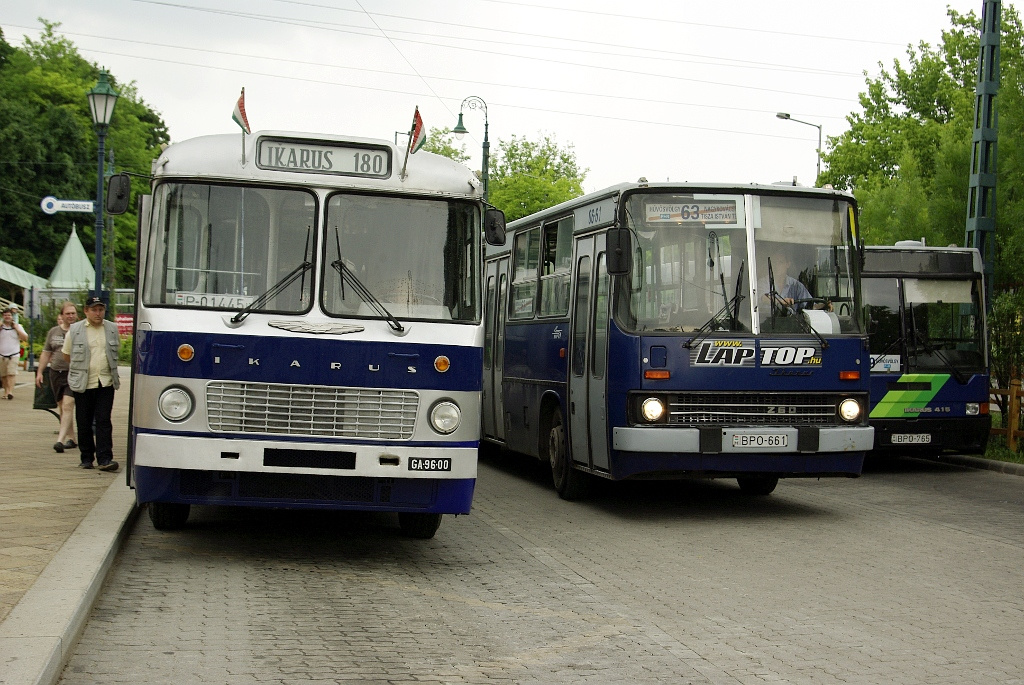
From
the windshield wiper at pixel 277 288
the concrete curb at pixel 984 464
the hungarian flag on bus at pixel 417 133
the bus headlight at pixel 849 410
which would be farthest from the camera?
the concrete curb at pixel 984 464

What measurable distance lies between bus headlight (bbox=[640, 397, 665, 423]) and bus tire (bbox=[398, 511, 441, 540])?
2370 millimetres

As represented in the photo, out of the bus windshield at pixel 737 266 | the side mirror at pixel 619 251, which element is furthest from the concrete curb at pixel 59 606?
the bus windshield at pixel 737 266

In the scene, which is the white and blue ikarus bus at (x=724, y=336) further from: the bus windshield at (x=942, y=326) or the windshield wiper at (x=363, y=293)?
the bus windshield at (x=942, y=326)

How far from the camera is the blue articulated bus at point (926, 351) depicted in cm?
Result: 1730

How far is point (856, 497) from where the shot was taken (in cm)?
1470

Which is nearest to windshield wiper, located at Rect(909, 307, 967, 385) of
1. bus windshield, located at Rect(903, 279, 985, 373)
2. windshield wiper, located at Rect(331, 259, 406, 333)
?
bus windshield, located at Rect(903, 279, 985, 373)

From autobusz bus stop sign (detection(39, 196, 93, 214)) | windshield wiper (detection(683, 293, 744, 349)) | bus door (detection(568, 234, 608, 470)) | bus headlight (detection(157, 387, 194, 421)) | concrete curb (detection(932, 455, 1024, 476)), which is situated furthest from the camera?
autobusz bus stop sign (detection(39, 196, 93, 214))

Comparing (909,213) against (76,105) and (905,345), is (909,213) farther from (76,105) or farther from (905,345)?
(76,105)

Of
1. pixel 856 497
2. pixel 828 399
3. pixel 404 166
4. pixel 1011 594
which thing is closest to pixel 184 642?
pixel 404 166

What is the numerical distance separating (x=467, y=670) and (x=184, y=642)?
157cm

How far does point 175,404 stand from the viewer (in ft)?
29.9

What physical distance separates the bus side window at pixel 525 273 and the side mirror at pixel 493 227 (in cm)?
541

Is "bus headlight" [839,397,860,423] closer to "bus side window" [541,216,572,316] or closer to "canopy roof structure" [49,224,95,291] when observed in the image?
"bus side window" [541,216,572,316]

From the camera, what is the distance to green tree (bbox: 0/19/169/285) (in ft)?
224
